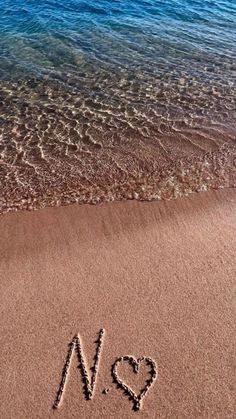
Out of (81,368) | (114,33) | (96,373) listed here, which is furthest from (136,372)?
(114,33)

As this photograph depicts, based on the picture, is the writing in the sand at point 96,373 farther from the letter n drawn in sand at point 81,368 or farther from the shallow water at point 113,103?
the shallow water at point 113,103

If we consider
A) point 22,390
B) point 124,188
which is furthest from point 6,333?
point 124,188

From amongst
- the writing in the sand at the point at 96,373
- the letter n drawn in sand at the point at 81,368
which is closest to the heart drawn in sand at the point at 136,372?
the writing in the sand at the point at 96,373

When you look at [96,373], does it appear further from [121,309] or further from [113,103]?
[113,103]

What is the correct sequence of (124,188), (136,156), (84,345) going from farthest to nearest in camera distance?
(136,156) < (124,188) < (84,345)

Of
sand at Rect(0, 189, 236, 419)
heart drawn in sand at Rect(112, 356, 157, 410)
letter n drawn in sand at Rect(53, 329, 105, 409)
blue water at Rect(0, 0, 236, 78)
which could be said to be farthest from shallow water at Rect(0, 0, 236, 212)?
A: heart drawn in sand at Rect(112, 356, 157, 410)

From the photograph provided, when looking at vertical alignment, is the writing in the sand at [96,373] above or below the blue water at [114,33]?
below

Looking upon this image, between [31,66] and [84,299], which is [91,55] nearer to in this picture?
[31,66]
